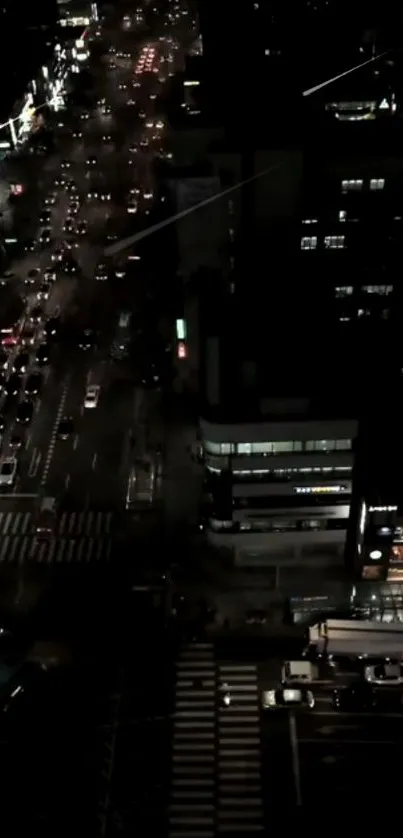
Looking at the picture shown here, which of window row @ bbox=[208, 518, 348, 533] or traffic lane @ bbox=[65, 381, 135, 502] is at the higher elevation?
traffic lane @ bbox=[65, 381, 135, 502]

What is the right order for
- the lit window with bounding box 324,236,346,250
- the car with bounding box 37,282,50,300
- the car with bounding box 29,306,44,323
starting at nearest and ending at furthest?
1. the lit window with bounding box 324,236,346,250
2. the car with bounding box 29,306,44,323
3. the car with bounding box 37,282,50,300

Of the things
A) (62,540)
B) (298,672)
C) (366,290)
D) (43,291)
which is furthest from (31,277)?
(298,672)

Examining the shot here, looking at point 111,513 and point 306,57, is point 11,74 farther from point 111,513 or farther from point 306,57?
point 111,513

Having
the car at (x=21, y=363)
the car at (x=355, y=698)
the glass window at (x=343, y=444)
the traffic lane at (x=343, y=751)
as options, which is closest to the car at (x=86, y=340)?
the car at (x=21, y=363)

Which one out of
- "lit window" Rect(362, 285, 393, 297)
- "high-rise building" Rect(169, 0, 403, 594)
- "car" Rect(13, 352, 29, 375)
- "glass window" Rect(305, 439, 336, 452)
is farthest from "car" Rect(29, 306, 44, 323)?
"glass window" Rect(305, 439, 336, 452)

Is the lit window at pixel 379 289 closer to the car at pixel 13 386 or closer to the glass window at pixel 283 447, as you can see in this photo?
the glass window at pixel 283 447

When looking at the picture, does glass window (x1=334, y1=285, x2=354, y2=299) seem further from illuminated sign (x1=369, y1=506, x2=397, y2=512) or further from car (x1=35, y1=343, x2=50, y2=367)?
car (x1=35, y1=343, x2=50, y2=367)
